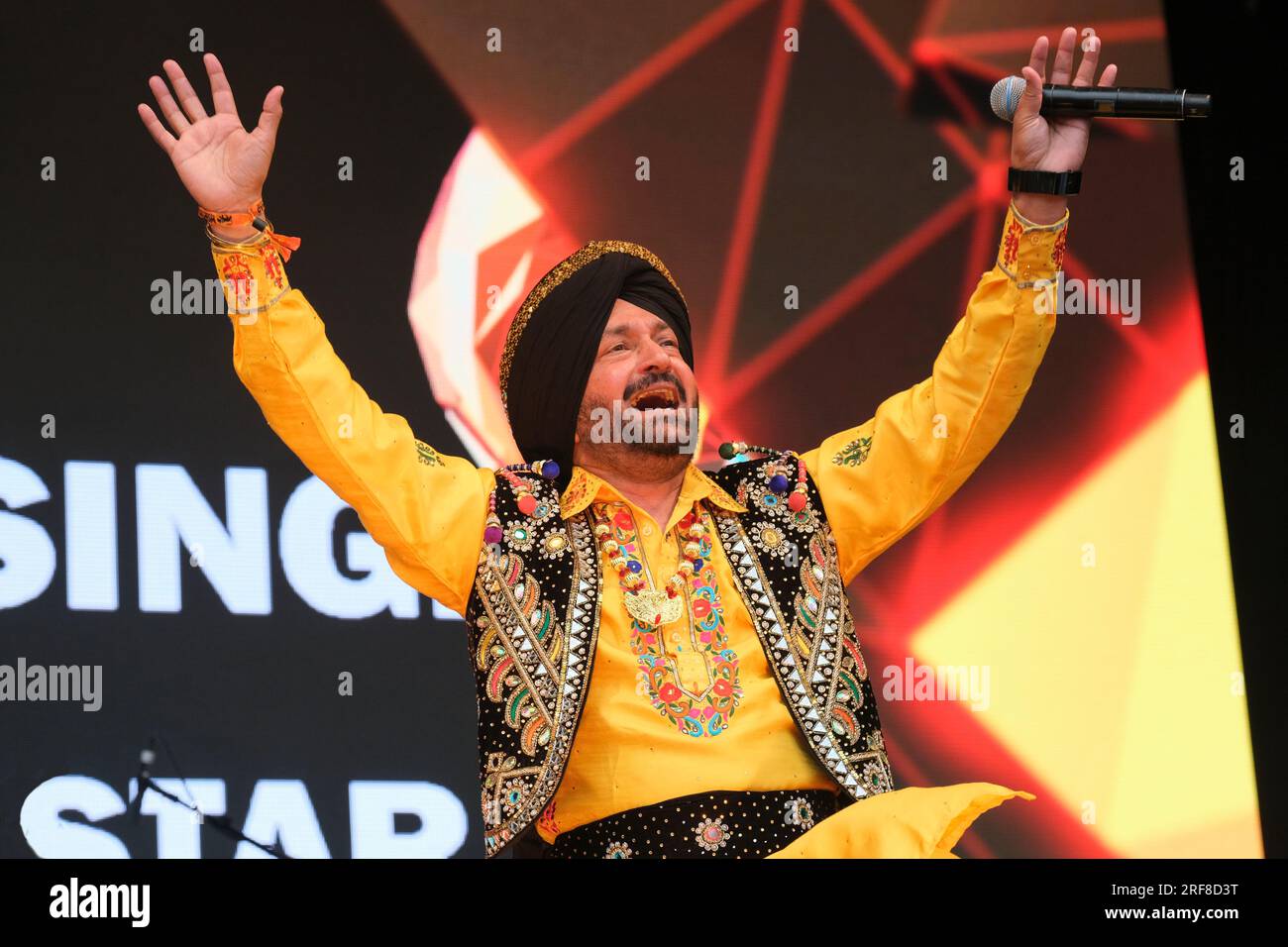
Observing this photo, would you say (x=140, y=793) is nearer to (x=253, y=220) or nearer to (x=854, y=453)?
(x=253, y=220)

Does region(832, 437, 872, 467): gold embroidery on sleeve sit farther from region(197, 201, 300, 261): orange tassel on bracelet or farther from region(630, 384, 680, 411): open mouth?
region(197, 201, 300, 261): orange tassel on bracelet

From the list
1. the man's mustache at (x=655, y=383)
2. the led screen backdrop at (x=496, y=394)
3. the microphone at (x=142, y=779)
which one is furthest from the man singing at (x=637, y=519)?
the microphone at (x=142, y=779)

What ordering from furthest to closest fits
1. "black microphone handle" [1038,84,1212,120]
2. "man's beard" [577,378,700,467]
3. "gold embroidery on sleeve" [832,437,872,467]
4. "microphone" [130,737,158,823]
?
"microphone" [130,737,158,823], "gold embroidery on sleeve" [832,437,872,467], "man's beard" [577,378,700,467], "black microphone handle" [1038,84,1212,120]

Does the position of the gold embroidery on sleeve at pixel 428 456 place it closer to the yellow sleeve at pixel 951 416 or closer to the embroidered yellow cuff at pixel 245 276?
the embroidered yellow cuff at pixel 245 276

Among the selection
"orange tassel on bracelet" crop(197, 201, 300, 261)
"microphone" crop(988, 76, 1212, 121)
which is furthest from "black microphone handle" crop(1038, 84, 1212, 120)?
"orange tassel on bracelet" crop(197, 201, 300, 261)

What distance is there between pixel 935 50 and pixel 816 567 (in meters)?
1.84

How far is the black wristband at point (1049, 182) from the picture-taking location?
3469 mm

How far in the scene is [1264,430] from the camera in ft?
16.2

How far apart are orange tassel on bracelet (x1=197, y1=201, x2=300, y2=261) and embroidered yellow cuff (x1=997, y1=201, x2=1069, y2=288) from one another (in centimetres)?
121

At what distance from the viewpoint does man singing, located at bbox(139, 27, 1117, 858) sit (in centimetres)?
340

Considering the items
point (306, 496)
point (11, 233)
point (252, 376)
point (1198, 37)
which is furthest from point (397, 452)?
point (1198, 37)

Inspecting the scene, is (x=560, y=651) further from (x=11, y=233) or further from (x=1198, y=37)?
(x=1198, y=37)

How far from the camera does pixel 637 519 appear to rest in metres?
3.66

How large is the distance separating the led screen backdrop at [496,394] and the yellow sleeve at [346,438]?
1.07 meters
